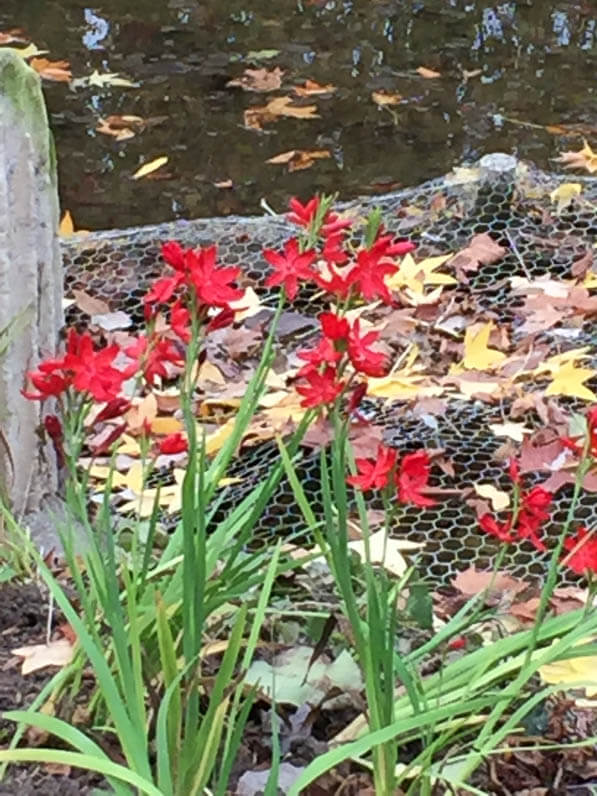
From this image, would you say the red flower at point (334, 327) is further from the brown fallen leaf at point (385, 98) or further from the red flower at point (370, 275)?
the brown fallen leaf at point (385, 98)

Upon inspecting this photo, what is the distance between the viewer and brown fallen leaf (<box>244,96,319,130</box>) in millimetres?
4992

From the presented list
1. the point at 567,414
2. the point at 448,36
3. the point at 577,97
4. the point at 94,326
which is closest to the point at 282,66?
the point at 448,36

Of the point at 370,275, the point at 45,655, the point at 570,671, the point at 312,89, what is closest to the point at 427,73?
the point at 312,89

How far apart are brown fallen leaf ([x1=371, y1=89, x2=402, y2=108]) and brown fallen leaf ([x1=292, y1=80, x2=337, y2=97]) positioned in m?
0.18

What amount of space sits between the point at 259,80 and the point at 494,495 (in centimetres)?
317

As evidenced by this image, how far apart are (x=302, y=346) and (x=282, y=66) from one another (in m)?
2.65

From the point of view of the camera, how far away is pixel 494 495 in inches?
101

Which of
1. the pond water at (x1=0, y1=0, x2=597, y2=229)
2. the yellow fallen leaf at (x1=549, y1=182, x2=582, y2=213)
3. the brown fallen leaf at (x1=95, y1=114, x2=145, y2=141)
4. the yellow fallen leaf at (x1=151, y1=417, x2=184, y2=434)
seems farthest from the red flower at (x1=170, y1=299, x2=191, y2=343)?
the brown fallen leaf at (x1=95, y1=114, x2=145, y2=141)

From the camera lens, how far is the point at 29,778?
63.5 inches

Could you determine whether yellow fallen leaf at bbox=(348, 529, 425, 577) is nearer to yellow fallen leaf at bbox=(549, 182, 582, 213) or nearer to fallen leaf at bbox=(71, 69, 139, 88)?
yellow fallen leaf at bbox=(549, 182, 582, 213)

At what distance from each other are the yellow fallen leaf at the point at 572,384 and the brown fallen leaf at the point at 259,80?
2839 mm

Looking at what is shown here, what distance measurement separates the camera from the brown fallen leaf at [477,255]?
3430 mm

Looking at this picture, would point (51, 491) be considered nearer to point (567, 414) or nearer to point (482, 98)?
point (567, 414)

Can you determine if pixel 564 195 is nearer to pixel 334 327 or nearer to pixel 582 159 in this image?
pixel 582 159
